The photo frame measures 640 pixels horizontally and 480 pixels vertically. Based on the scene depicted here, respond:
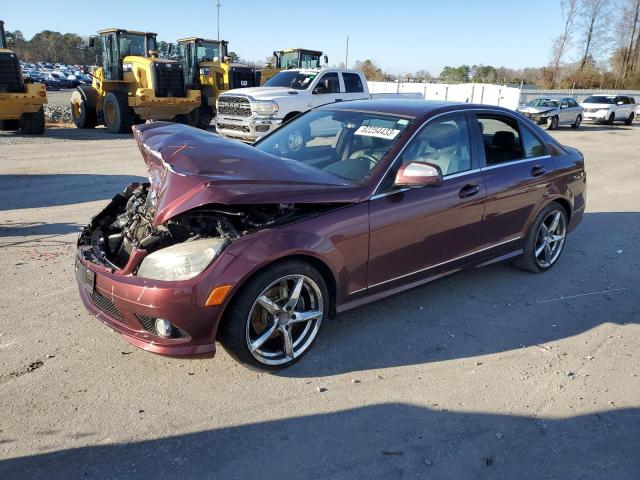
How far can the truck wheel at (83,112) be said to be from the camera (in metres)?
17.3

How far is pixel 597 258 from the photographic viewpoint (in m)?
5.87

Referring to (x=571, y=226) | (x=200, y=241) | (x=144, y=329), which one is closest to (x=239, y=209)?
(x=200, y=241)

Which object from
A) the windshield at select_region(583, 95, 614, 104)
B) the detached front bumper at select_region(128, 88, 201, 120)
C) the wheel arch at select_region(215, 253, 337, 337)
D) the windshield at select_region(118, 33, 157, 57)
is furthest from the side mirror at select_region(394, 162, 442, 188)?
the windshield at select_region(583, 95, 614, 104)

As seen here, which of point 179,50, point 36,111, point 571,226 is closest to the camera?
point 571,226

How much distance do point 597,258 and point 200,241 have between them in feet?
15.4

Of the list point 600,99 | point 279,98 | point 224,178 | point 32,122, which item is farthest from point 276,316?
point 600,99

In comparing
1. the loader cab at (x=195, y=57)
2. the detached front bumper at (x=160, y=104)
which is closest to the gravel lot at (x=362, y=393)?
the detached front bumper at (x=160, y=104)

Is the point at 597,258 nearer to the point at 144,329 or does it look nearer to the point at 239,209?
the point at 239,209

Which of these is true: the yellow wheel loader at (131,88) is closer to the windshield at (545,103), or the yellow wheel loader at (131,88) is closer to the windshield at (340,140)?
the windshield at (340,140)

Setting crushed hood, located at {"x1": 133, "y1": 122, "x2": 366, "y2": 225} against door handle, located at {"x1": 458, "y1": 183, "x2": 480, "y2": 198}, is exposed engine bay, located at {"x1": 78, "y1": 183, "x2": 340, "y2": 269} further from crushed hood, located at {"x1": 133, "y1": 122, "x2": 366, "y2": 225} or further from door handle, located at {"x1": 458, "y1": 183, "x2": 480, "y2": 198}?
door handle, located at {"x1": 458, "y1": 183, "x2": 480, "y2": 198}

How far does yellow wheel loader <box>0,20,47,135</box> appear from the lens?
546 inches

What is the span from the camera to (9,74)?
1398 centimetres

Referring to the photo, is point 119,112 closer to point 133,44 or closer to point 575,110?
point 133,44

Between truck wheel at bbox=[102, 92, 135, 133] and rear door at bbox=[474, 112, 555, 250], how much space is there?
13.8 m
